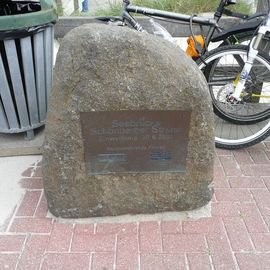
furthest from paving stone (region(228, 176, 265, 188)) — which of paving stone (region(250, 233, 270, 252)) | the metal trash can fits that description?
the metal trash can

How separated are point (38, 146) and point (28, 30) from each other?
103cm

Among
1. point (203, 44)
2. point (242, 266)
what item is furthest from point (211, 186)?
point (203, 44)

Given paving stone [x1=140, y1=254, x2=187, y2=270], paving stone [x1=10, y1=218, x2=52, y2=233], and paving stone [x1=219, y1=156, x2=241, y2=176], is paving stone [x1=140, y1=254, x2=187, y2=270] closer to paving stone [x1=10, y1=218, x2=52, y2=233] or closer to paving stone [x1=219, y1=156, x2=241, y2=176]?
paving stone [x1=10, y1=218, x2=52, y2=233]

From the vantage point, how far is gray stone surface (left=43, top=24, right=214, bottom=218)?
2.16 meters

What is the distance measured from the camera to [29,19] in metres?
2.75

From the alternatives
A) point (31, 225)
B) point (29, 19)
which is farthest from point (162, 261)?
point (29, 19)

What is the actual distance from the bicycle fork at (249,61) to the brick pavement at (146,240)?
901 millimetres

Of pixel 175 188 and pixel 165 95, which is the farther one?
pixel 175 188

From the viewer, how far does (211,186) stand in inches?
103

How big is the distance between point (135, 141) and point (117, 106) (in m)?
0.30

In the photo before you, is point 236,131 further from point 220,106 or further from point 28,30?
point 28,30

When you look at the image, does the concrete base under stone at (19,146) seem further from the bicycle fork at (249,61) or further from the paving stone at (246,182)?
the bicycle fork at (249,61)

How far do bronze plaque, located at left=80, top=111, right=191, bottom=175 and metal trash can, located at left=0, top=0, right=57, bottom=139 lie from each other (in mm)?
967

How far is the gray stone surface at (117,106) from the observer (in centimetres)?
216
